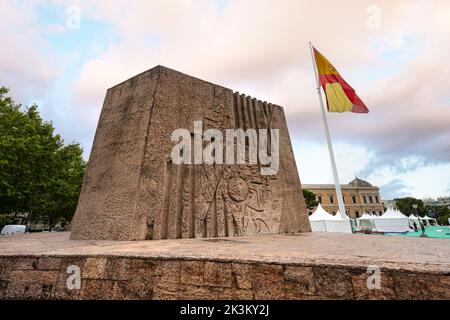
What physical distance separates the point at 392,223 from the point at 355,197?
39697 mm

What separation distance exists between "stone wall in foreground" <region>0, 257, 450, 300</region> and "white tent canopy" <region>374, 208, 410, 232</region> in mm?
21391

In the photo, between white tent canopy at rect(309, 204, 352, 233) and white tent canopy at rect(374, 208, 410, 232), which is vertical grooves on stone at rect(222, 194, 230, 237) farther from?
white tent canopy at rect(374, 208, 410, 232)

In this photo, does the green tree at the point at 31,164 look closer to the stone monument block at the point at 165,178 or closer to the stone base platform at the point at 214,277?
the stone monument block at the point at 165,178

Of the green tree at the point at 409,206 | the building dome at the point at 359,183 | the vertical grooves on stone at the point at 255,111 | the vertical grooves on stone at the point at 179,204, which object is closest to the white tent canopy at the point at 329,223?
the vertical grooves on stone at the point at 255,111

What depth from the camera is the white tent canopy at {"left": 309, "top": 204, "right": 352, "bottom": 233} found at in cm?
1370

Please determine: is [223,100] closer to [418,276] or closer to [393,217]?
[418,276]

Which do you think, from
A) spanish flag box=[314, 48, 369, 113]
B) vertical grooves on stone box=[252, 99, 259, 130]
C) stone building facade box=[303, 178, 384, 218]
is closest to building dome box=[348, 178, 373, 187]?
stone building facade box=[303, 178, 384, 218]

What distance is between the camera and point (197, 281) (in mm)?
2178

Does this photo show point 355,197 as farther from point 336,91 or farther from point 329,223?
point 336,91

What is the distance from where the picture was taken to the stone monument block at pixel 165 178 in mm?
4988

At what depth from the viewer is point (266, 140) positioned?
8.32m

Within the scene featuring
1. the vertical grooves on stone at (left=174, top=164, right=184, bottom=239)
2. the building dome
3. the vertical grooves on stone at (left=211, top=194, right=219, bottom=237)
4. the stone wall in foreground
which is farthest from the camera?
the building dome

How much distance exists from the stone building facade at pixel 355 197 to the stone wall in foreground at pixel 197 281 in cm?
5515
